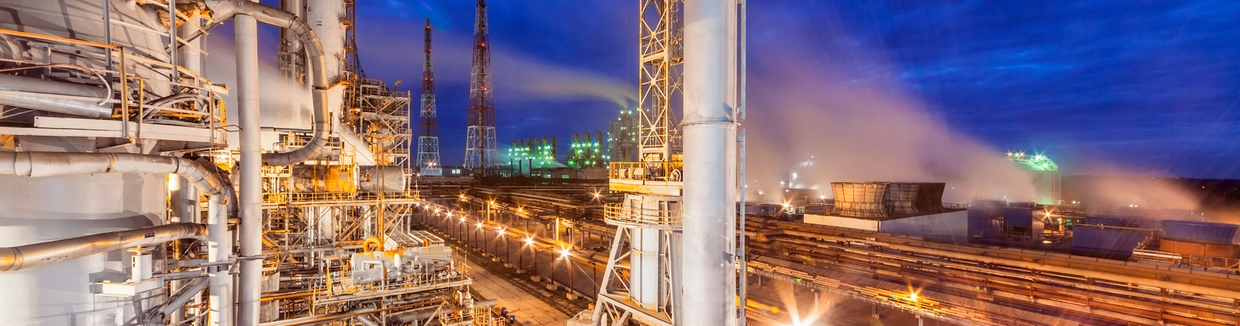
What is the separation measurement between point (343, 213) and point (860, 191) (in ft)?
114

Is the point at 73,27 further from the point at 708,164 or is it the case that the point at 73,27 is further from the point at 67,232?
the point at 708,164

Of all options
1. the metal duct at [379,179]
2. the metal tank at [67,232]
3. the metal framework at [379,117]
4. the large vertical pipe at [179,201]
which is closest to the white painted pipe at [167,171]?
the metal tank at [67,232]

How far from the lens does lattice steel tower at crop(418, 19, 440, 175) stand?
7176 centimetres

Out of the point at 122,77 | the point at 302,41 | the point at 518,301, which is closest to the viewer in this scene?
the point at 122,77

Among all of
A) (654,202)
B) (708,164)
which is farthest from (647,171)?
(708,164)

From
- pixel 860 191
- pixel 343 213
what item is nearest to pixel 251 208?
pixel 343 213

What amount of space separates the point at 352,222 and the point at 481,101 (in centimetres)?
4847

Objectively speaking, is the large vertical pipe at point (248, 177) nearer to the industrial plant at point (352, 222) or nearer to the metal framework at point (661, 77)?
the industrial plant at point (352, 222)

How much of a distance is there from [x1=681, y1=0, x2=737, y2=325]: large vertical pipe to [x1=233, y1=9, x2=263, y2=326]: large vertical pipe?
29.1 ft

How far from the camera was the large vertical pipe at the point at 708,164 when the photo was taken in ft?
32.6

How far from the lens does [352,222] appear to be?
23.7 meters

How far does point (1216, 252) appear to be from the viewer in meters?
26.2

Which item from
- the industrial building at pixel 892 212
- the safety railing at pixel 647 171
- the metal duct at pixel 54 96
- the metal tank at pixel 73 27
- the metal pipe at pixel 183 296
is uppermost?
the metal tank at pixel 73 27

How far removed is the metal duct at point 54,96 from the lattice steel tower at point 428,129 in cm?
6945
